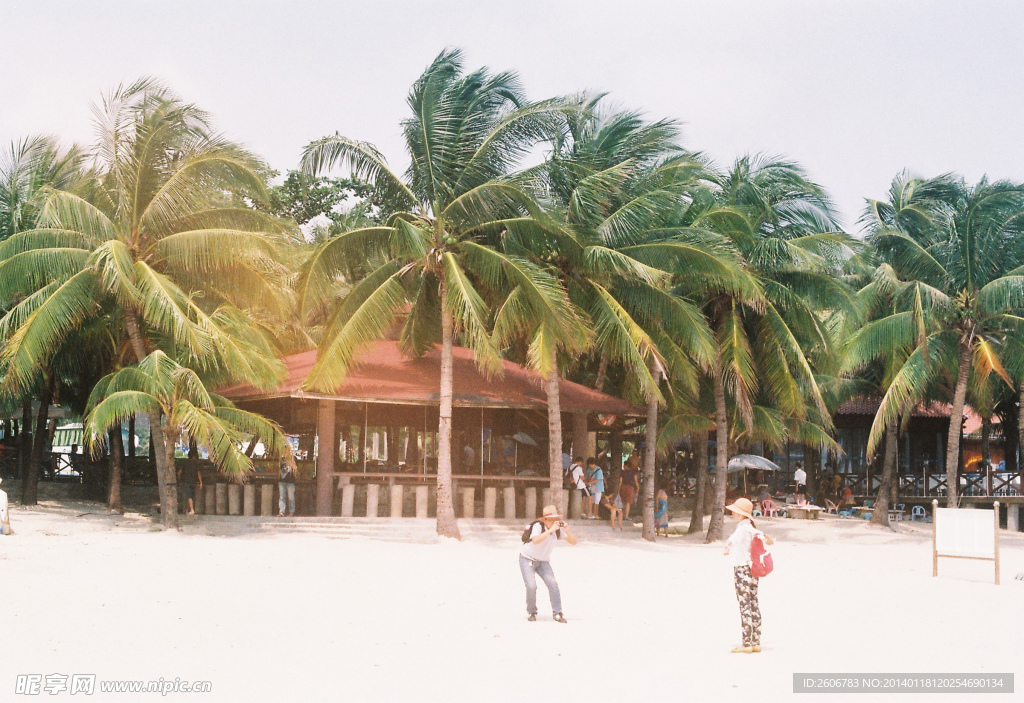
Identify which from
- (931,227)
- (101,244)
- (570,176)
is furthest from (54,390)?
(931,227)

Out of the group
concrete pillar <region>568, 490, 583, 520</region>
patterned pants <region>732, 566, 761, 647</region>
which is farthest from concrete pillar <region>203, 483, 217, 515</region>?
patterned pants <region>732, 566, 761, 647</region>

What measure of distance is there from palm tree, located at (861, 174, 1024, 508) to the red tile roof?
227 inches

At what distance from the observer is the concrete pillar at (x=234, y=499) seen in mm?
20125

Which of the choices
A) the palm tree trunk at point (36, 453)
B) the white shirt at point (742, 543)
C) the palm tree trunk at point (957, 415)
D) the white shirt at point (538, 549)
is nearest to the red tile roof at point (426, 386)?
the palm tree trunk at point (36, 453)

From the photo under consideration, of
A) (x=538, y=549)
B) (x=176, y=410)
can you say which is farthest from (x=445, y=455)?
(x=538, y=549)

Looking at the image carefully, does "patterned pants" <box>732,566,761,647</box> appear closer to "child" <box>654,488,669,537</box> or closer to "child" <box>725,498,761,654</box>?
"child" <box>725,498,761,654</box>

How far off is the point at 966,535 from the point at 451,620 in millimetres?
7690

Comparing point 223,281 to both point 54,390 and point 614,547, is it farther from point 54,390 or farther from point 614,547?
point 614,547

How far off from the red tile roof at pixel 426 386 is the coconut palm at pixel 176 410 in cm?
130

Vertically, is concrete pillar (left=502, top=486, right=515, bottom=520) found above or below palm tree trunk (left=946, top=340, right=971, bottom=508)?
below

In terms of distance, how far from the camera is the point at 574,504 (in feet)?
68.3

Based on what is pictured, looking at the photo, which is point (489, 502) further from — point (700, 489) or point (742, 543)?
point (742, 543)

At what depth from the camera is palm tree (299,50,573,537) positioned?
1747cm

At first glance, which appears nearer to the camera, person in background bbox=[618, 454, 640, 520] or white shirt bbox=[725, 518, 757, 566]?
white shirt bbox=[725, 518, 757, 566]
